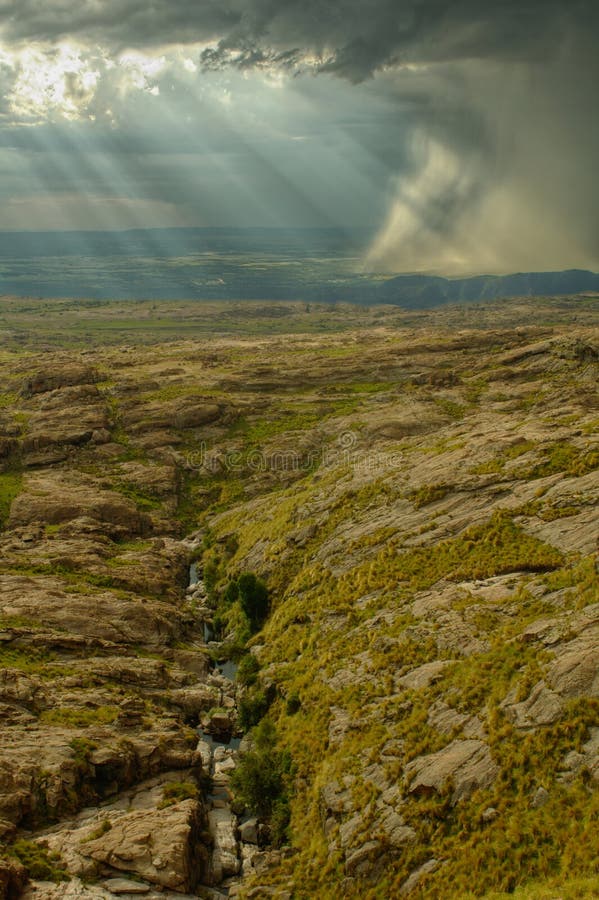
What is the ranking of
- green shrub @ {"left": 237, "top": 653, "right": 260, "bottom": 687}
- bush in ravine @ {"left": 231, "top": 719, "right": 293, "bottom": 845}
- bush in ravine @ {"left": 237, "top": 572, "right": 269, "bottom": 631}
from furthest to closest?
bush in ravine @ {"left": 237, "top": 572, "right": 269, "bottom": 631}, green shrub @ {"left": 237, "top": 653, "right": 260, "bottom": 687}, bush in ravine @ {"left": 231, "top": 719, "right": 293, "bottom": 845}

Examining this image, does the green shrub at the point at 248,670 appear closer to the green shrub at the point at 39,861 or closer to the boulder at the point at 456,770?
the boulder at the point at 456,770

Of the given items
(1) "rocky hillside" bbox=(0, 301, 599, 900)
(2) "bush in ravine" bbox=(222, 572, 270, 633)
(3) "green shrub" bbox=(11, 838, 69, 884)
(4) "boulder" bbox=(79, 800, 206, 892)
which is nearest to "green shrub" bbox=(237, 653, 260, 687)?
(1) "rocky hillside" bbox=(0, 301, 599, 900)

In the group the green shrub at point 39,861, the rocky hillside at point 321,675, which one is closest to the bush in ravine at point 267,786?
the rocky hillside at point 321,675

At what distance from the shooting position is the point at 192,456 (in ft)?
411

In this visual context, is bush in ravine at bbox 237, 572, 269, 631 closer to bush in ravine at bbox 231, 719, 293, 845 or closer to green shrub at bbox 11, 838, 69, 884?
bush in ravine at bbox 231, 719, 293, 845

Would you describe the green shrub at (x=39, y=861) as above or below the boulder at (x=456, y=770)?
below

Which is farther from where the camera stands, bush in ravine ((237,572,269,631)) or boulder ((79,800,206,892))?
bush in ravine ((237,572,269,631))

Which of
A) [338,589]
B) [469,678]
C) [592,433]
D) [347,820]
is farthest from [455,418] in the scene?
[347,820]

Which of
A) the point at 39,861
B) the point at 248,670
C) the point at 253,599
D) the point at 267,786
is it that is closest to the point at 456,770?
the point at 267,786

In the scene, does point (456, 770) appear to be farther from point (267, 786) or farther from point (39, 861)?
point (39, 861)

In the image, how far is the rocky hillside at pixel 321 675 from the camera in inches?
1399

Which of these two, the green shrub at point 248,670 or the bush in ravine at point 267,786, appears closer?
the bush in ravine at point 267,786

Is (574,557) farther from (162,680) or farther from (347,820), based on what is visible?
(162,680)

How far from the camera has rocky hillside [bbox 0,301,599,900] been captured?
117 feet
